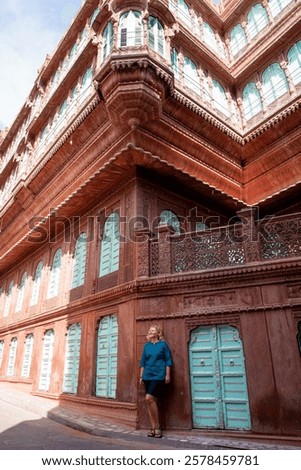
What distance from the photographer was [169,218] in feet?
32.1

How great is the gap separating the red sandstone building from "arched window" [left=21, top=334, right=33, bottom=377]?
5 centimetres

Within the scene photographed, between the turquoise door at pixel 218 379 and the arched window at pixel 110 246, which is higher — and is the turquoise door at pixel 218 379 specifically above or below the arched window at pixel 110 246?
below

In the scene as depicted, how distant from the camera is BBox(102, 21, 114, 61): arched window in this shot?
32.8 feet

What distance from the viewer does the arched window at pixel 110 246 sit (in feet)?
29.7

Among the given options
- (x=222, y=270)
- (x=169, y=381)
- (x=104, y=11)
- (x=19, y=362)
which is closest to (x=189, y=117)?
(x=104, y=11)

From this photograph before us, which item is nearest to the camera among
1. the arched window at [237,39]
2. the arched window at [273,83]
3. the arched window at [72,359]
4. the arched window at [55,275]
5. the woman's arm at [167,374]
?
the woman's arm at [167,374]

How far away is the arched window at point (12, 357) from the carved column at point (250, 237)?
11781 mm

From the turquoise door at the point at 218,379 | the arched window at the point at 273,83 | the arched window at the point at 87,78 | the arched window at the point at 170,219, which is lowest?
the turquoise door at the point at 218,379

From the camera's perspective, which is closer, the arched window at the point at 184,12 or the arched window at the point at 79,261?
the arched window at the point at 79,261

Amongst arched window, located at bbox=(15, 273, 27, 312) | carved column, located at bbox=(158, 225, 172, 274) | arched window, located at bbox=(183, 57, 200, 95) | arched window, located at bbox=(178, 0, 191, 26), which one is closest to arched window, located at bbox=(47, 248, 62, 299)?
arched window, located at bbox=(15, 273, 27, 312)

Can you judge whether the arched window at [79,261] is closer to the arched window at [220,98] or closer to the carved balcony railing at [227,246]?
the carved balcony railing at [227,246]

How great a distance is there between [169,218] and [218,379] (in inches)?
197

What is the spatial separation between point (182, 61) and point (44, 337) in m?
10.9

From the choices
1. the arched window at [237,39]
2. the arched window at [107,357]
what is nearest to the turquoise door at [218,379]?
the arched window at [107,357]
